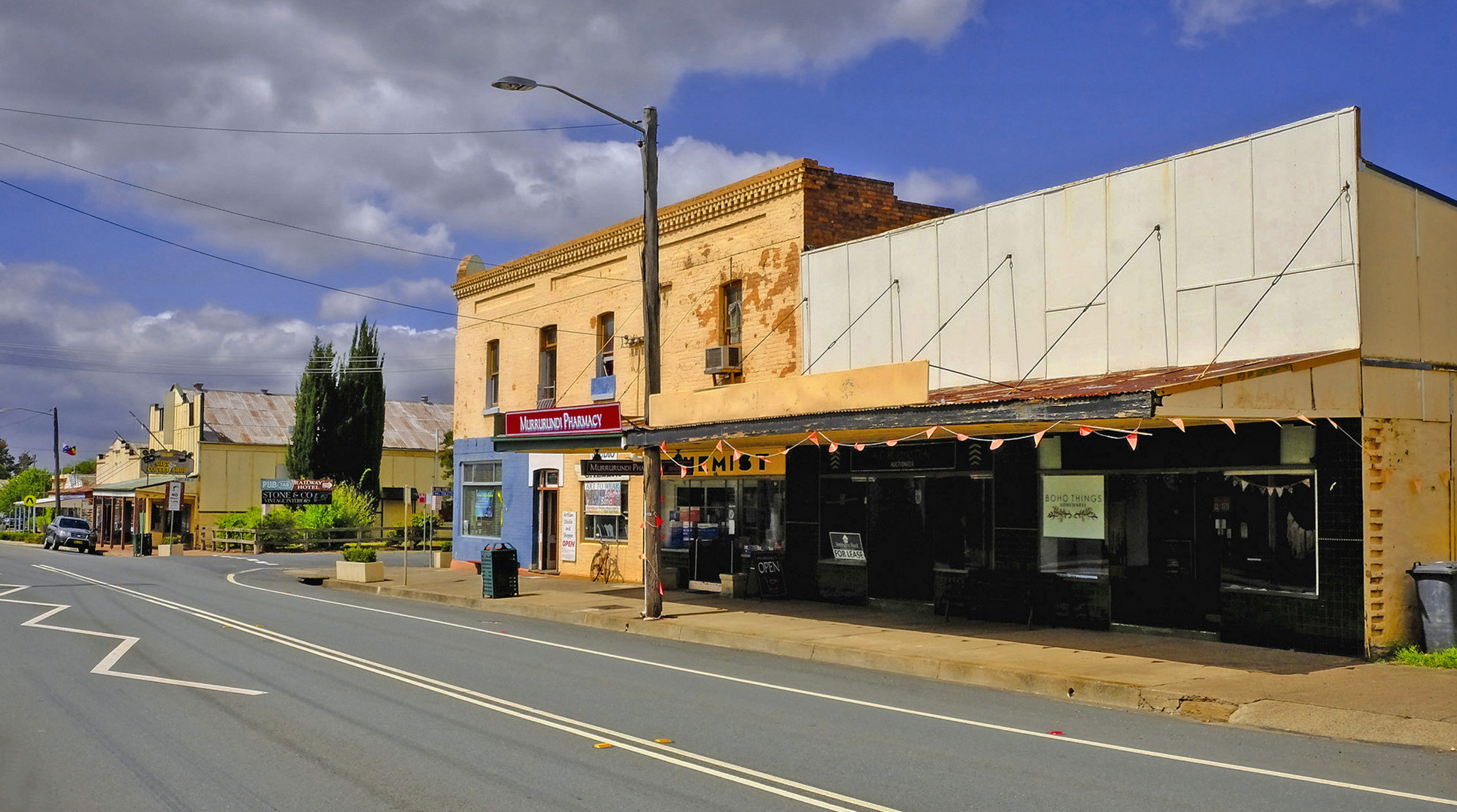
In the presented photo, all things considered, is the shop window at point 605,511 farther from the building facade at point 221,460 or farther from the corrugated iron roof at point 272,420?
the corrugated iron roof at point 272,420

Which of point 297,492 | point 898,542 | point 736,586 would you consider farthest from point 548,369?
point 297,492

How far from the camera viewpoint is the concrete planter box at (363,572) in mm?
29609

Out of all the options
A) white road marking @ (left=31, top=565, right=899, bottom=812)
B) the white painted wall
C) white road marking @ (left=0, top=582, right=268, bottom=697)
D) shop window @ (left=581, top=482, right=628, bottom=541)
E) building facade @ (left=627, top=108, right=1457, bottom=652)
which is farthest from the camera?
shop window @ (left=581, top=482, right=628, bottom=541)

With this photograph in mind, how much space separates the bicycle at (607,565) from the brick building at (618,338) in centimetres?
16

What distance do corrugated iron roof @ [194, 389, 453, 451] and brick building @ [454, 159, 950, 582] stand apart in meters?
34.1

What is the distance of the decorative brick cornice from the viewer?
2180 centimetres

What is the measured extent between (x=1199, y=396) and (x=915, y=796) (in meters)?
6.08

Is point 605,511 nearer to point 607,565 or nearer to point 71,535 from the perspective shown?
point 607,565

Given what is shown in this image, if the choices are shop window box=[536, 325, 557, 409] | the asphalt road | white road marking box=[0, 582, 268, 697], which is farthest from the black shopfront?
white road marking box=[0, 582, 268, 697]

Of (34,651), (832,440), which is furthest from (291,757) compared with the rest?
(832,440)

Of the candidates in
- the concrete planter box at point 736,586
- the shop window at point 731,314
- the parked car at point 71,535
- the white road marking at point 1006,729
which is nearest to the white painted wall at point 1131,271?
the shop window at point 731,314

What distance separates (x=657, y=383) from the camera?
63.4 ft

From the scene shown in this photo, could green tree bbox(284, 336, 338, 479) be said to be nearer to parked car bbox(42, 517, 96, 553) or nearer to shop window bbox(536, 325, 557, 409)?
parked car bbox(42, 517, 96, 553)

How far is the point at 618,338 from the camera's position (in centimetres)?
2664
